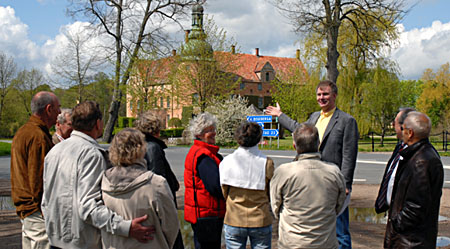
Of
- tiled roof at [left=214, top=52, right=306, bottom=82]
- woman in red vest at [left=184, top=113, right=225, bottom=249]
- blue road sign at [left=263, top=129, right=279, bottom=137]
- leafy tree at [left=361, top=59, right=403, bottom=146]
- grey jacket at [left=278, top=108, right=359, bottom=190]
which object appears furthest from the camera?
tiled roof at [left=214, top=52, right=306, bottom=82]

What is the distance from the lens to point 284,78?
5281cm

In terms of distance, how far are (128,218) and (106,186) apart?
282mm

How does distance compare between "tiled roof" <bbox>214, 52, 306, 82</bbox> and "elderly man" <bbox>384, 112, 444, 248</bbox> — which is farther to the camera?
"tiled roof" <bbox>214, 52, 306, 82</bbox>

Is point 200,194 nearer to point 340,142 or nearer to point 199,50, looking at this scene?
point 340,142

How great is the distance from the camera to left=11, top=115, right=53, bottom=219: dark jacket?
11.7ft

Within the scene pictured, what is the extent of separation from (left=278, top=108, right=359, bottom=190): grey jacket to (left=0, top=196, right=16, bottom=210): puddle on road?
6.97m

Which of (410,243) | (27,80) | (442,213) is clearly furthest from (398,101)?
(27,80)

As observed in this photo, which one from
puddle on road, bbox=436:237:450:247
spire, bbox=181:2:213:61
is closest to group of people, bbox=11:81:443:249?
puddle on road, bbox=436:237:450:247

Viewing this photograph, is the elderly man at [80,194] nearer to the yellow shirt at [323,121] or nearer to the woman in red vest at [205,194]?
the woman in red vest at [205,194]

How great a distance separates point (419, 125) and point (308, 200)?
121 cm

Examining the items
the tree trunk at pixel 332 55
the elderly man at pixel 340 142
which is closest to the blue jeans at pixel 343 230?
the elderly man at pixel 340 142

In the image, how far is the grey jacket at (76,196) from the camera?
2999 mm

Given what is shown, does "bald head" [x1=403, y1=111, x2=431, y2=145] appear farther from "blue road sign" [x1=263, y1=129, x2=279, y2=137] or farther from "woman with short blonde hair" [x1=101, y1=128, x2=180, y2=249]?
"blue road sign" [x1=263, y1=129, x2=279, y2=137]

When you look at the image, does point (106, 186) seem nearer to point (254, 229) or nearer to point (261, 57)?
point (254, 229)
